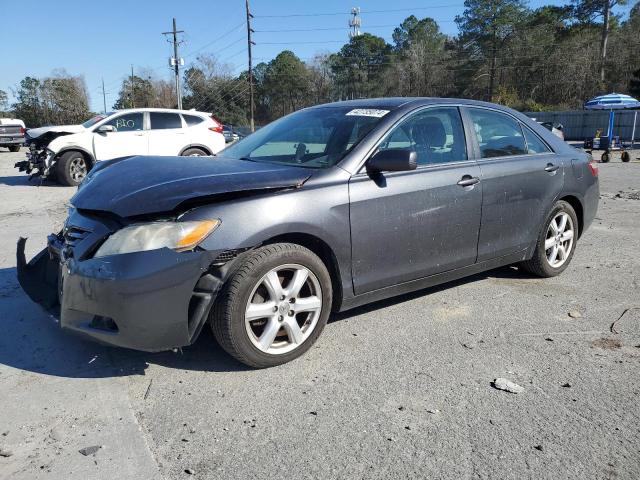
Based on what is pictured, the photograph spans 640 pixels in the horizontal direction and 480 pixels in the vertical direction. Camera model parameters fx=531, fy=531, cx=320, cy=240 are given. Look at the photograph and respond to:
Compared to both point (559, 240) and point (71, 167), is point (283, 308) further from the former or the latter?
point (71, 167)

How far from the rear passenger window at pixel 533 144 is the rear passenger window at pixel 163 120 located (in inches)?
393

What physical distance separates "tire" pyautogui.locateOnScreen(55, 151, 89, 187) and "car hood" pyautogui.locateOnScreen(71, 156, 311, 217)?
937cm

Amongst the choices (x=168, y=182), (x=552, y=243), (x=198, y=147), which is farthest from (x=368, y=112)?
(x=198, y=147)

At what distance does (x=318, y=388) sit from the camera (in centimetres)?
300

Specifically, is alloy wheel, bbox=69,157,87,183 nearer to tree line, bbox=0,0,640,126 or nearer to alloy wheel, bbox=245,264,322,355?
alloy wheel, bbox=245,264,322,355

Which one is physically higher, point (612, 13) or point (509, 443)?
point (612, 13)

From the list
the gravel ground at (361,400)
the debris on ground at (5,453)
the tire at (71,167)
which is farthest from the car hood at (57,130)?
the debris on ground at (5,453)

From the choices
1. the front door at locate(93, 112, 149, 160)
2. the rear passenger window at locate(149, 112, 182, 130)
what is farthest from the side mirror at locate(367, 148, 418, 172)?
the rear passenger window at locate(149, 112, 182, 130)

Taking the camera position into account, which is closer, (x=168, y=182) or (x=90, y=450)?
(x=90, y=450)

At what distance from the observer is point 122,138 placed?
12.6 meters

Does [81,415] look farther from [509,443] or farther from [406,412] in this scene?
[509,443]

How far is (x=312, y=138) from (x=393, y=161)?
2.66ft

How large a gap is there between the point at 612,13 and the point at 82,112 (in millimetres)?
67690

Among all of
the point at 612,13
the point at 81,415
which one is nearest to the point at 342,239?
the point at 81,415
